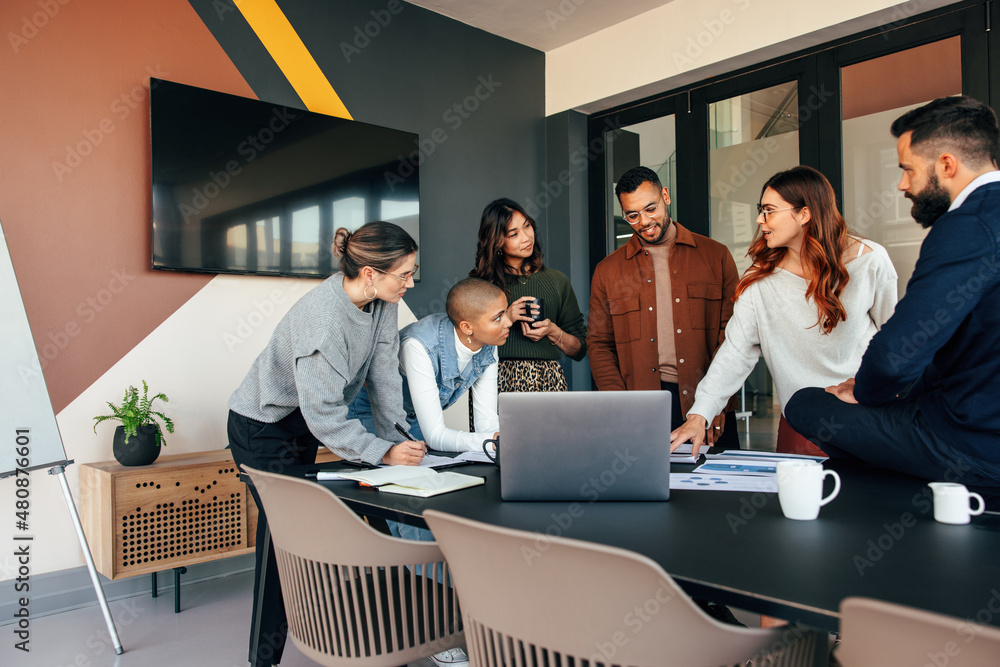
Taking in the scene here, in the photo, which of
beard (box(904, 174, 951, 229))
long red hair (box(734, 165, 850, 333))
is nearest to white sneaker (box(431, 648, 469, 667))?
long red hair (box(734, 165, 850, 333))

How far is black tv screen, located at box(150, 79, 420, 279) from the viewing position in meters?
3.15

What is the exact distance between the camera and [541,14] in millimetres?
4316

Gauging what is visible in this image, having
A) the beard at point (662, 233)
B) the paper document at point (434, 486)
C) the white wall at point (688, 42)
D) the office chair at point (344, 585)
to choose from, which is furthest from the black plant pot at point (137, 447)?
the white wall at point (688, 42)

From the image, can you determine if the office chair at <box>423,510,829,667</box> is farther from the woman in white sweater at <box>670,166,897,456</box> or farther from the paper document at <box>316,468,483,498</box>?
the woman in white sweater at <box>670,166,897,456</box>

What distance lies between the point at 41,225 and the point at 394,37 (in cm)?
214

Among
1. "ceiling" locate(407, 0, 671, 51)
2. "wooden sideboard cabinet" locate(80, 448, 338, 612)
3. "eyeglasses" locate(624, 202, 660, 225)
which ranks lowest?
"wooden sideboard cabinet" locate(80, 448, 338, 612)

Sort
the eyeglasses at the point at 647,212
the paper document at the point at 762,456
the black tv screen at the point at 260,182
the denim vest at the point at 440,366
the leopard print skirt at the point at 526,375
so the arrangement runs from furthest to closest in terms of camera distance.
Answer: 1. the black tv screen at the point at 260,182
2. the leopard print skirt at the point at 526,375
3. the eyeglasses at the point at 647,212
4. the denim vest at the point at 440,366
5. the paper document at the point at 762,456

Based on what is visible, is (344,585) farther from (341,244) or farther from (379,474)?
(341,244)

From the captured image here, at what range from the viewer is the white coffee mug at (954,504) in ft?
3.83

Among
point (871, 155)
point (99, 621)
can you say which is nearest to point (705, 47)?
point (871, 155)

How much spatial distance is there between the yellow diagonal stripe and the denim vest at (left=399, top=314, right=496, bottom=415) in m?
1.79

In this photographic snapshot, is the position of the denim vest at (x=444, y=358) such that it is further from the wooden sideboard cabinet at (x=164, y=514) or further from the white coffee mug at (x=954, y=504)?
the white coffee mug at (x=954, y=504)

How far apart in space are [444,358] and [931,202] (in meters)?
1.47

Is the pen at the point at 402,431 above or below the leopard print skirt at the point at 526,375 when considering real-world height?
below
